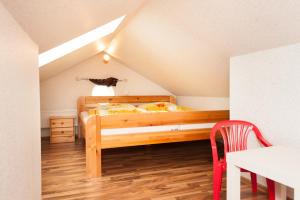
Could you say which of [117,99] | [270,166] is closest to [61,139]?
[117,99]

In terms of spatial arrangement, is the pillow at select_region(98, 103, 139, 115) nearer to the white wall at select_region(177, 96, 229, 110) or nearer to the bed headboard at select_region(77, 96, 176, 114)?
the bed headboard at select_region(77, 96, 176, 114)

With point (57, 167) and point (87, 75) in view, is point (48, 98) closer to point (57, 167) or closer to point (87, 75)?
point (87, 75)

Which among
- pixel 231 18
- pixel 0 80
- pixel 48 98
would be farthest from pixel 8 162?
pixel 48 98

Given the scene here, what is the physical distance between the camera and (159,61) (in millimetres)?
3637

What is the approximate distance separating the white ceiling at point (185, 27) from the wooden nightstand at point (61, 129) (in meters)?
1.81

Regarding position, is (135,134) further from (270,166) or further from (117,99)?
(117,99)

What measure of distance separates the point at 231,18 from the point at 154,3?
2.62 ft

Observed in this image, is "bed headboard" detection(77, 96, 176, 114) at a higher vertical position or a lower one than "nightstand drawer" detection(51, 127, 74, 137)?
higher

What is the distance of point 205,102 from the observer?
13.1 ft

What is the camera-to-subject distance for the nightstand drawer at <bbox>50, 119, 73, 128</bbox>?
13.0 feet

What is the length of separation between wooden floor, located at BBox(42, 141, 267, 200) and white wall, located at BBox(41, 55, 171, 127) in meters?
1.22

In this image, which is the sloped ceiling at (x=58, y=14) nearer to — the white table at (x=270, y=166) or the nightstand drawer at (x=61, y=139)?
the white table at (x=270, y=166)

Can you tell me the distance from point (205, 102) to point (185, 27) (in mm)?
1974

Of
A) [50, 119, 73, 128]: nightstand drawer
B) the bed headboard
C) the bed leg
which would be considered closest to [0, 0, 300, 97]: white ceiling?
the bed leg
